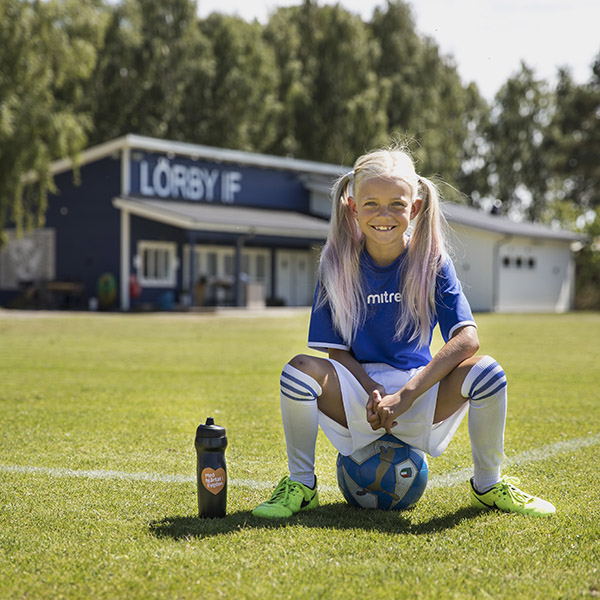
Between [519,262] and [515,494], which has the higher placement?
[519,262]

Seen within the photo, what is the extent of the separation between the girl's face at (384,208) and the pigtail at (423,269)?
0.27 feet

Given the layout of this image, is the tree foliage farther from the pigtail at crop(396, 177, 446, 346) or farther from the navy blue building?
the pigtail at crop(396, 177, 446, 346)

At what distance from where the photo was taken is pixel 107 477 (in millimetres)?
4328

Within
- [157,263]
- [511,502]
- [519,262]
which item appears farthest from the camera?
[519,262]

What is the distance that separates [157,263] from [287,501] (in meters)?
26.4

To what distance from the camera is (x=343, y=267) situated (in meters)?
3.89

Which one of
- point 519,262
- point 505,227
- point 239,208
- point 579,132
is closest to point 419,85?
point 579,132

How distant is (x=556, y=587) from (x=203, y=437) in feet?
4.82

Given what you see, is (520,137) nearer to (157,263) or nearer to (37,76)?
(157,263)

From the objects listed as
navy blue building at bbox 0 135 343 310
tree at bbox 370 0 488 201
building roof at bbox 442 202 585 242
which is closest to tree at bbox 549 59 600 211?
tree at bbox 370 0 488 201

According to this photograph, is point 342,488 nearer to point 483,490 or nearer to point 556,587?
point 483,490

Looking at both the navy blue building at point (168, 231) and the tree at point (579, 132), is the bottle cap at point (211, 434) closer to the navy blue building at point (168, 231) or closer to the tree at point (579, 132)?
the navy blue building at point (168, 231)

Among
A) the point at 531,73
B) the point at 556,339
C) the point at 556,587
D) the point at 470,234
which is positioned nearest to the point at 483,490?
the point at 556,587

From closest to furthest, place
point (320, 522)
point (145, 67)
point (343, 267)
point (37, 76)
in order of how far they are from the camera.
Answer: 1. point (320, 522)
2. point (343, 267)
3. point (37, 76)
4. point (145, 67)
